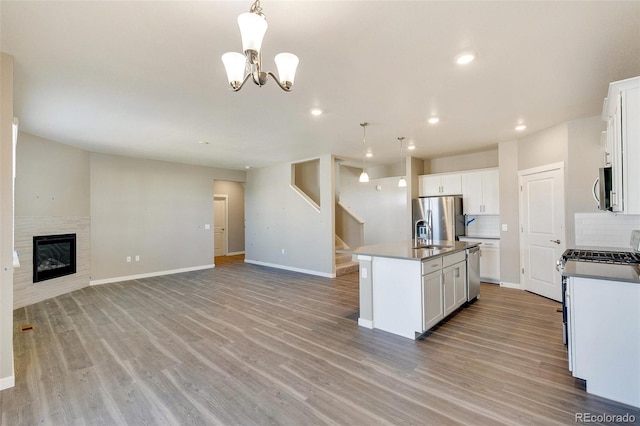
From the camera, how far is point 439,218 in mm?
6047

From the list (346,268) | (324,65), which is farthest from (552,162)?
(346,268)

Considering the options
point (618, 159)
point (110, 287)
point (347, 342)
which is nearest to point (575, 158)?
point (618, 159)

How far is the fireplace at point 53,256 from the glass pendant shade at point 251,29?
5512mm

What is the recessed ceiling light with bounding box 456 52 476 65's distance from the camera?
2344 mm

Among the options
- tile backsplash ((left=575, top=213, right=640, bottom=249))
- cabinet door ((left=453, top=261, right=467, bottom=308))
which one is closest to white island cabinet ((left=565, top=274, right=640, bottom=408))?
cabinet door ((left=453, top=261, right=467, bottom=308))

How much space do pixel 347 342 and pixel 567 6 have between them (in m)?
3.24

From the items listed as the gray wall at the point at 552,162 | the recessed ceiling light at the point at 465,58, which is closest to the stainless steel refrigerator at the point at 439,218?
the gray wall at the point at 552,162

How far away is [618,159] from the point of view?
227 centimetres

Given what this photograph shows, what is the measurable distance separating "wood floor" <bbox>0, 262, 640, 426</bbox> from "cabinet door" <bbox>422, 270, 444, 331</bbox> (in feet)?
0.57

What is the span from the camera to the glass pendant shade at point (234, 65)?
167cm

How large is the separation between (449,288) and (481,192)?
2965 millimetres

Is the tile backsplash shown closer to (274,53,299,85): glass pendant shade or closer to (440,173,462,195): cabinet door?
(440,173,462,195): cabinet door

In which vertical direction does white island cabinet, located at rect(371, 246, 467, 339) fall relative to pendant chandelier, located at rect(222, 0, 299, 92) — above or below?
below

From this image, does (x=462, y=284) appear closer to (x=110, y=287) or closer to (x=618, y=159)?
(x=618, y=159)
